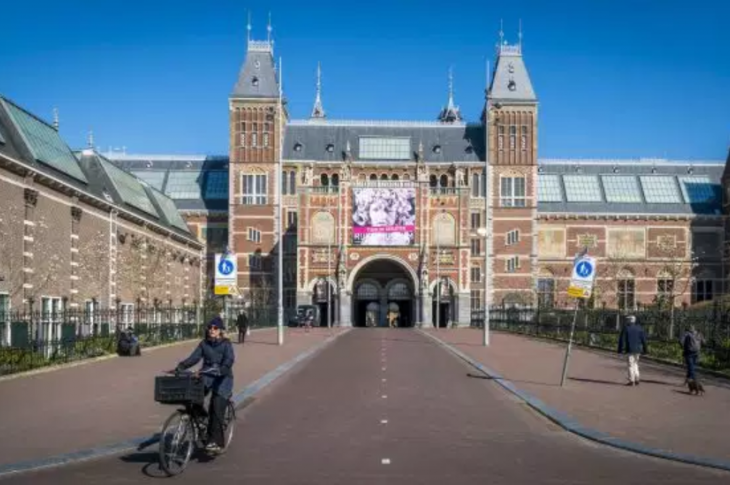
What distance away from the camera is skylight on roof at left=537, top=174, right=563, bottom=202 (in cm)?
9325

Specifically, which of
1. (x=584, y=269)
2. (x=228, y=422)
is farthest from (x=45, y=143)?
(x=228, y=422)

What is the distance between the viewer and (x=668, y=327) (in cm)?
3170

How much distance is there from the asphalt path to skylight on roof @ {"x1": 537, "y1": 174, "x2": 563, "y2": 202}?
75.9 meters

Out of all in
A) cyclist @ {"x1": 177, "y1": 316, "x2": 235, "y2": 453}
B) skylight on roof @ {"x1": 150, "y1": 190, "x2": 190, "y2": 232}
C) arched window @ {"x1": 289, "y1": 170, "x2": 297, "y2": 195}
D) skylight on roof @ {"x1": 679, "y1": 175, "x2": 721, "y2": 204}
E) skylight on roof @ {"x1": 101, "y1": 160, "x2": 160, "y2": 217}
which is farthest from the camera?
skylight on roof @ {"x1": 679, "y1": 175, "x2": 721, "y2": 204}

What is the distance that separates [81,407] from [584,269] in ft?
37.2

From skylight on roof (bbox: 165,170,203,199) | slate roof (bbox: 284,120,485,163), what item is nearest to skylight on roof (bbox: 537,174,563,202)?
slate roof (bbox: 284,120,485,163)

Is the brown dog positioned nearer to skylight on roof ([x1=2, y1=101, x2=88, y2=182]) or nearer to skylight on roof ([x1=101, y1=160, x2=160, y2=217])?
skylight on roof ([x1=2, y1=101, x2=88, y2=182])

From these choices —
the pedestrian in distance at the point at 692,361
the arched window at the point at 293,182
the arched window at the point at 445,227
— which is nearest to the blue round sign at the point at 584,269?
the pedestrian in distance at the point at 692,361

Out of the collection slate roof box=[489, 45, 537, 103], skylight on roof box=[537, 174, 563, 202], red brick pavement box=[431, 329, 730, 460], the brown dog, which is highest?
slate roof box=[489, 45, 537, 103]

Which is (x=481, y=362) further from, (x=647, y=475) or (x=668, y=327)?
(x=647, y=475)

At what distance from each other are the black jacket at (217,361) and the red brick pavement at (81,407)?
193 cm

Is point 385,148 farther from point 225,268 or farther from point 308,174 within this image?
point 225,268

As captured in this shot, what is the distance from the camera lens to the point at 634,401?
17719 mm

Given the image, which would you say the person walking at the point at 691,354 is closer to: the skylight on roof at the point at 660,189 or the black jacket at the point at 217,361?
the black jacket at the point at 217,361
